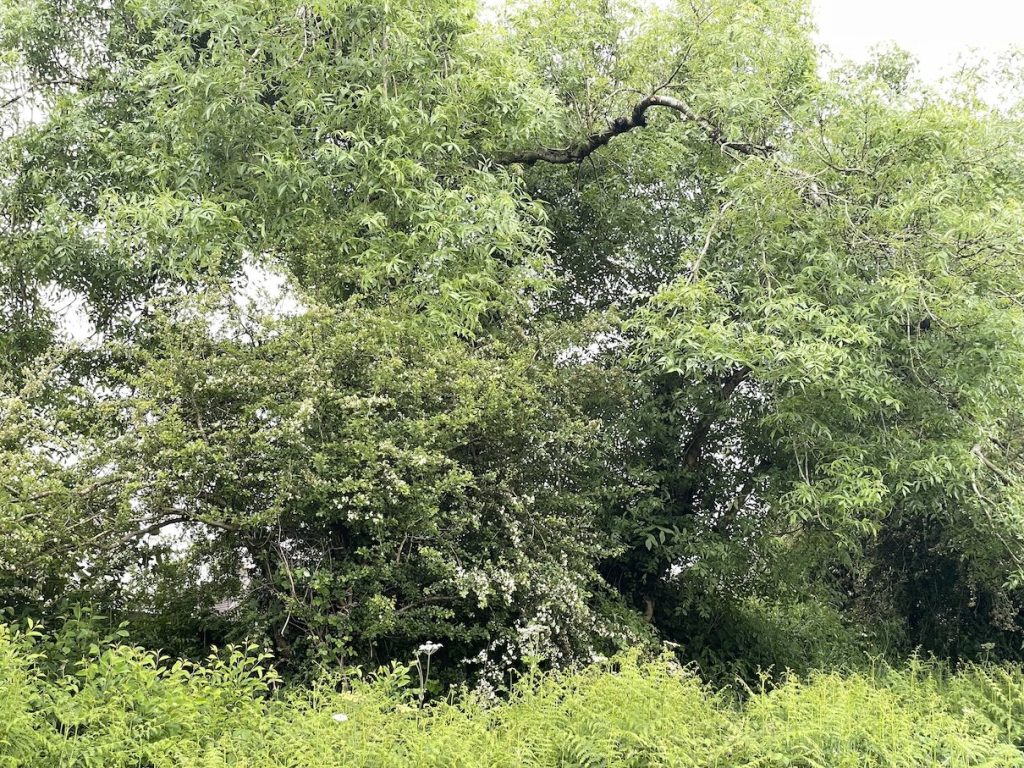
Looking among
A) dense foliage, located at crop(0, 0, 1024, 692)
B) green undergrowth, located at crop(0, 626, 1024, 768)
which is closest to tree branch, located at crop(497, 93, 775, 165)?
dense foliage, located at crop(0, 0, 1024, 692)

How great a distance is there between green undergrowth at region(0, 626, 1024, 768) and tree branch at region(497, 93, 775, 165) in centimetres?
517

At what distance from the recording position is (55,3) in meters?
9.12

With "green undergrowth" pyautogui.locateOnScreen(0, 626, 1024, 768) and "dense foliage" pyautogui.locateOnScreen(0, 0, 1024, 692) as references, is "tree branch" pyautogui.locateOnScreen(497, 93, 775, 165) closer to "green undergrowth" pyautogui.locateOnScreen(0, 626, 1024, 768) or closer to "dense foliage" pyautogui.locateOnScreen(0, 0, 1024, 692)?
"dense foliage" pyautogui.locateOnScreen(0, 0, 1024, 692)

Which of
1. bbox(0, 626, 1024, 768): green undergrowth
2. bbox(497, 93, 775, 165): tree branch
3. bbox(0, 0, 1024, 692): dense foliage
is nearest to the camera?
bbox(0, 626, 1024, 768): green undergrowth

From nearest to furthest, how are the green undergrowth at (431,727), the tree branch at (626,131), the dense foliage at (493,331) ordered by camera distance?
the green undergrowth at (431,727), the dense foliage at (493,331), the tree branch at (626,131)

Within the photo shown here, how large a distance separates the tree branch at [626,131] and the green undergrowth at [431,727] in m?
5.17

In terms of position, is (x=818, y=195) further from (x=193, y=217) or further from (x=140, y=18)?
(x=140, y=18)

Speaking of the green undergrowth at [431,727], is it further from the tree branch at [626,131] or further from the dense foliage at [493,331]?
the tree branch at [626,131]

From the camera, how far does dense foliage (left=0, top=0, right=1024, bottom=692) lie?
604 centimetres

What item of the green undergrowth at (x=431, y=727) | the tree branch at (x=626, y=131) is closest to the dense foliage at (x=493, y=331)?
the tree branch at (x=626, y=131)

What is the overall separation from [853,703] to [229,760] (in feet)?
10.6

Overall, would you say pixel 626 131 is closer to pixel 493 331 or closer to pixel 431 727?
pixel 493 331

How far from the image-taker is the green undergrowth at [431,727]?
3.75 meters

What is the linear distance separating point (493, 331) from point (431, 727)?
4247mm
